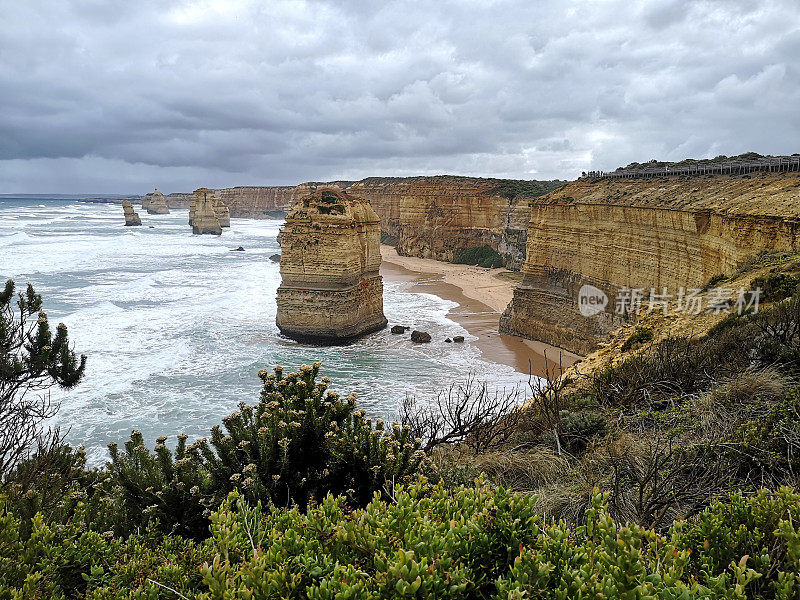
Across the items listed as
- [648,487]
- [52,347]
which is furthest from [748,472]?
[52,347]

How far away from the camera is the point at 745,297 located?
10.6 meters

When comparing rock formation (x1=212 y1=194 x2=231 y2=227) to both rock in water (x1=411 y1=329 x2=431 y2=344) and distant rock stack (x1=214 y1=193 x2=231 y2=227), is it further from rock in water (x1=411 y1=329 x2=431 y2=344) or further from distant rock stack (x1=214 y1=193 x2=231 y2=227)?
rock in water (x1=411 y1=329 x2=431 y2=344)

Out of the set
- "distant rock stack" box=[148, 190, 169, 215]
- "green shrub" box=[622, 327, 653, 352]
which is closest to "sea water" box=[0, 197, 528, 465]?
"green shrub" box=[622, 327, 653, 352]

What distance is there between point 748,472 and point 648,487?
771 mm

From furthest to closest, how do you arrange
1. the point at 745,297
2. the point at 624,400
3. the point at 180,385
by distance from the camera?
1. the point at 180,385
2. the point at 745,297
3. the point at 624,400

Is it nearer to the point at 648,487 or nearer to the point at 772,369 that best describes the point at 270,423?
the point at 648,487

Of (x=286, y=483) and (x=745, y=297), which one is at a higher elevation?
(x=745, y=297)

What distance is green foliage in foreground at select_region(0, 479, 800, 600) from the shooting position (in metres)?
1.98

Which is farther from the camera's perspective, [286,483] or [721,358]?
[721,358]

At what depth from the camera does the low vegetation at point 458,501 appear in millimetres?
2127

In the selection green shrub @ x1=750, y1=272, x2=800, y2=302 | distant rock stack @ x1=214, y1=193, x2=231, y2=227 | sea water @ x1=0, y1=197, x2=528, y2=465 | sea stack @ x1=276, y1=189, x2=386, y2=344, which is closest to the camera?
green shrub @ x1=750, y1=272, x2=800, y2=302

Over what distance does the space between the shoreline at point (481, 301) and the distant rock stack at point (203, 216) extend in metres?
32.5

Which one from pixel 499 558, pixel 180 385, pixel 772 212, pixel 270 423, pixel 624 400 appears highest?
pixel 772 212

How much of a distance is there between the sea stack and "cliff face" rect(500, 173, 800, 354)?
7544 millimetres
